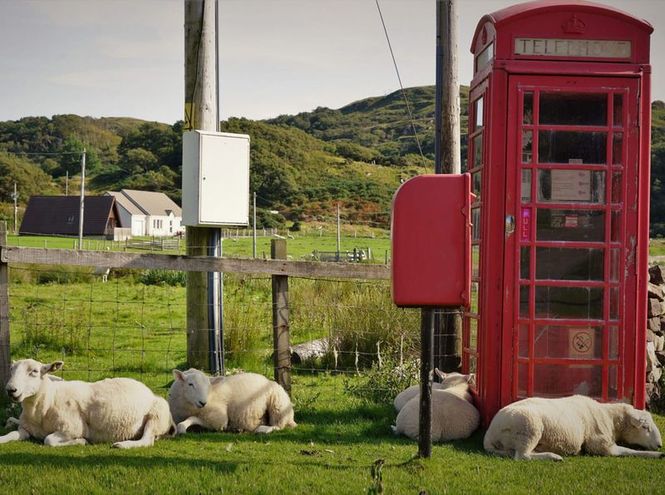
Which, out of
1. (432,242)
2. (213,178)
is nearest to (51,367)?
(213,178)

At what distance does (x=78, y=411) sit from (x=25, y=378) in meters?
0.55

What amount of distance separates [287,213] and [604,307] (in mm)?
93468

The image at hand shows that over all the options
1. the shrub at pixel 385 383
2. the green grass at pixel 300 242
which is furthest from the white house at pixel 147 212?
the shrub at pixel 385 383

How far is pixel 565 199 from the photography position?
25.6 ft

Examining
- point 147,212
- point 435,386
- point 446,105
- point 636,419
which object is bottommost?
point 636,419

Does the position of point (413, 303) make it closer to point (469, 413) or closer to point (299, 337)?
point (469, 413)

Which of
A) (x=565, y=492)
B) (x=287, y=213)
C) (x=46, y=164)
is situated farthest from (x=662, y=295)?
(x=46, y=164)

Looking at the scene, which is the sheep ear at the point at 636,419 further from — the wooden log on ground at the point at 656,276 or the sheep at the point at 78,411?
the sheep at the point at 78,411

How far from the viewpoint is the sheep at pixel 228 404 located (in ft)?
25.4

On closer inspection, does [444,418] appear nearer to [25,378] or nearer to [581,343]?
[581,343]

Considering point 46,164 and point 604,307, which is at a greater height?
point 46,164

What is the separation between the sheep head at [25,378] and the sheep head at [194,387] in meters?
1.21

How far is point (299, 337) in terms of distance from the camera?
1373cm

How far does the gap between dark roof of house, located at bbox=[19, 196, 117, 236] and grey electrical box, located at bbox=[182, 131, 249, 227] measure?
252 feet
